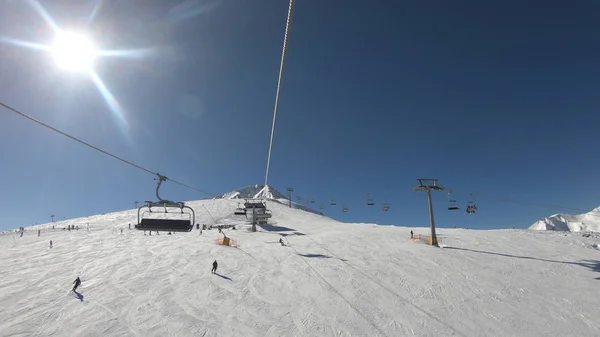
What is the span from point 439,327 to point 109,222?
2746 inches

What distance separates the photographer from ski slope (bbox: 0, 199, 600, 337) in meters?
14.6

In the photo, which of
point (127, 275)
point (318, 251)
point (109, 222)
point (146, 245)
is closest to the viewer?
point (127, 275)

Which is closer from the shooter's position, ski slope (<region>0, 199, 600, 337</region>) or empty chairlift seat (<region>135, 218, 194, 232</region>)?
empty chairlift seat (<region>135, 218, 194, 232</region>)

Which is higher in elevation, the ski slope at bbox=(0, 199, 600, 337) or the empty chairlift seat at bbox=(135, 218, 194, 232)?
the empty chairlift seat at bbox=(135, 218, 194, 232)

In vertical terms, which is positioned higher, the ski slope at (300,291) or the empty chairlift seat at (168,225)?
the empty chairlift seat at (168,225)

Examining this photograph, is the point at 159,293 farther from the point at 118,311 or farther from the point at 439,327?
the point at 439,327

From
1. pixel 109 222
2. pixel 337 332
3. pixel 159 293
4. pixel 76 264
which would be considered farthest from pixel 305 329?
pixel 109 222

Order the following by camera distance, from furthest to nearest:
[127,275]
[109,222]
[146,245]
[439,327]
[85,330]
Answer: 1. [109,222]
2. [146,245]
3. [127,275]
4. [439,327]
5. [85,330]

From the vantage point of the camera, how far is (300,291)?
18.9 m

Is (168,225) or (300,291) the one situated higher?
(168,225)

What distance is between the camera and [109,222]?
6225 centimetres

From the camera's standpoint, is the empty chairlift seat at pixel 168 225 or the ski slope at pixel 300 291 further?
the ski slope at pixel 300 291

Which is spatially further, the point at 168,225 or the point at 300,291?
the point at 300,291

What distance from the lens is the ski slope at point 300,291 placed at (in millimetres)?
14617
